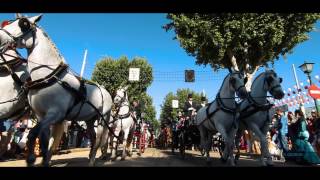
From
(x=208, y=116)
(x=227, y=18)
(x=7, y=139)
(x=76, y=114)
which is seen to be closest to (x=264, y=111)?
(x=208, y=116)

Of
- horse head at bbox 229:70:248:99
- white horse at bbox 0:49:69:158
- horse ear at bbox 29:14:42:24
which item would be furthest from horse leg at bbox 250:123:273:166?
horse ear at bbox 29:14:42:24

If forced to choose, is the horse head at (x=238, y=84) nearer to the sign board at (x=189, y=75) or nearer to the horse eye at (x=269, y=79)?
the horse eye at (x=269, y=79)

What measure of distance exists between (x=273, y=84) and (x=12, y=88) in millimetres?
6734

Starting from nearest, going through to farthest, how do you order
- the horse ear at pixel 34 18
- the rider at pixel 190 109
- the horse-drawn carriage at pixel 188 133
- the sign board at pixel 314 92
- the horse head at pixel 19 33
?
the horse head at pixel 19 33
the horse ear at pixel 34 18
the horse-drawn carriage at pixel 188 133
the rider at pixel 190 109
the sign board at pixel 314 92

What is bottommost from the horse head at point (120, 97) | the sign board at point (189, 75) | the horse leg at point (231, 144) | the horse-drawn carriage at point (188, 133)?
the horse leg at point (231, 144)

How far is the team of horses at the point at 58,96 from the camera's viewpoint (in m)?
5.14

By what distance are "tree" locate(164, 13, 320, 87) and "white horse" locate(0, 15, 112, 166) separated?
49.5ft

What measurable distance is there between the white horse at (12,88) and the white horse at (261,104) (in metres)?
5.79

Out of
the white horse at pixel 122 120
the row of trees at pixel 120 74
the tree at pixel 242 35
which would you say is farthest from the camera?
the row of trees at pixel 120 74

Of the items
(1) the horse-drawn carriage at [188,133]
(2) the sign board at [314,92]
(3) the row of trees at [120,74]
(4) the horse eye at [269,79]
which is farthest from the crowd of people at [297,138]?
(3) the row of trees at [120,74]

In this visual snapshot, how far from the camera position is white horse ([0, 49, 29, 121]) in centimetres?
618

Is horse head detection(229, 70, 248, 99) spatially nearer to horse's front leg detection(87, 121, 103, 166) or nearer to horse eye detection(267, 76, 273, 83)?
horse eye detection(267, 76, 273, 83)
